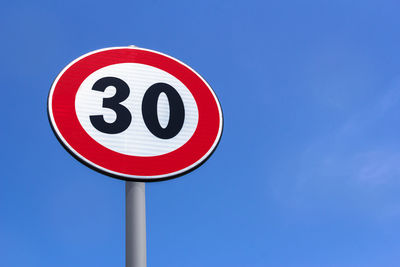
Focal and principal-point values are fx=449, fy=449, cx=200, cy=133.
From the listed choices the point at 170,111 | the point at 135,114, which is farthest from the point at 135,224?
the point at 170,111

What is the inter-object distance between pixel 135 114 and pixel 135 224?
1.35 ft

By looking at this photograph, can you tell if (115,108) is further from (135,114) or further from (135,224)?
(135,224)

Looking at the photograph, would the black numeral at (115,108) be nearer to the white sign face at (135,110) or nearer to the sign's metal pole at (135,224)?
the white sign face at (135,110)

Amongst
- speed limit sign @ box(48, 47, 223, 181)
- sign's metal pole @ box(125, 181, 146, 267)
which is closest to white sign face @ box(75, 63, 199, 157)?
speed limit sign @ box(48, 47, 223, 181)

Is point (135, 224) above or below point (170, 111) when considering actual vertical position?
below

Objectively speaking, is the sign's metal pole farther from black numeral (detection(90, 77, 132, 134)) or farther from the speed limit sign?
black numeral (detection(90, 77, 132, 134))

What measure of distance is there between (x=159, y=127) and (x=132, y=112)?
11cm

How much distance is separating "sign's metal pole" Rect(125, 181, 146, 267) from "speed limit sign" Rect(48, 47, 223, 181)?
4cm

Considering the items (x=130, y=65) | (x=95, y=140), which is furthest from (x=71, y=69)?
(x=95, y=140)

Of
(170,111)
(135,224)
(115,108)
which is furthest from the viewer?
(170,111)

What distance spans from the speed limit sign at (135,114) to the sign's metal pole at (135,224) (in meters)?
0.04

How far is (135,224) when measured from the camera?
135 cm

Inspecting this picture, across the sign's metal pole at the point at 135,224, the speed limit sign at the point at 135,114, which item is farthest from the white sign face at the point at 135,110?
the sign's metal pole at the point at 135,224

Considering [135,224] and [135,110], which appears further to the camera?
[135,110]
